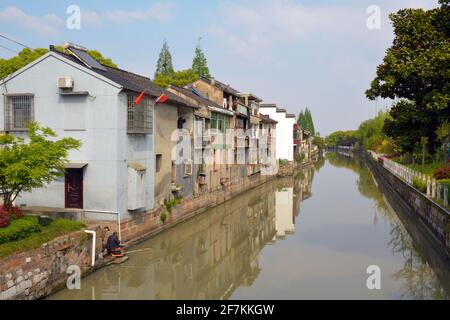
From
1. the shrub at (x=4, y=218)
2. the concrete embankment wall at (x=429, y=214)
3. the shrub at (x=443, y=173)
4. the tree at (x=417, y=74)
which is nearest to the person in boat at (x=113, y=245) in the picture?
the shrub at (x=4, y=218)

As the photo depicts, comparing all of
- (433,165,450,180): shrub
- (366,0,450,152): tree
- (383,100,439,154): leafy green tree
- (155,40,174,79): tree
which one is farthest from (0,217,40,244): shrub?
(155,40,174,79): tree

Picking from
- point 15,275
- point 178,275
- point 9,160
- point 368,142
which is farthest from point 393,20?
point 368,142

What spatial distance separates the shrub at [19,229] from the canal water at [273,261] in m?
2.07

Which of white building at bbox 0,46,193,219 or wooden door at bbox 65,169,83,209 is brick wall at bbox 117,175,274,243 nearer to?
white building at bbox 0,46,193,219

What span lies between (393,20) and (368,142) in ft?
272

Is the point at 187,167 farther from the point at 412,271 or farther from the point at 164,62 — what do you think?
the point at 164,62

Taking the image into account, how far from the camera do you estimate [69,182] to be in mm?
17438

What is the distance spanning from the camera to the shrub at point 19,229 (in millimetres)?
10927

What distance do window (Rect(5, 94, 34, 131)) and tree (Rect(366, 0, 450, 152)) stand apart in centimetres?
1795

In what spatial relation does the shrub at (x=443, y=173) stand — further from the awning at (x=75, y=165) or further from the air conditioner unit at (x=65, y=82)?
the air conditioner unit at (x=65, y=82)

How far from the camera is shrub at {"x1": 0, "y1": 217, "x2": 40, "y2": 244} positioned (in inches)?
430

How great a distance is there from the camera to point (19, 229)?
11.4 m

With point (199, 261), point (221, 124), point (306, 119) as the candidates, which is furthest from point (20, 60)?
point (306, 119)
